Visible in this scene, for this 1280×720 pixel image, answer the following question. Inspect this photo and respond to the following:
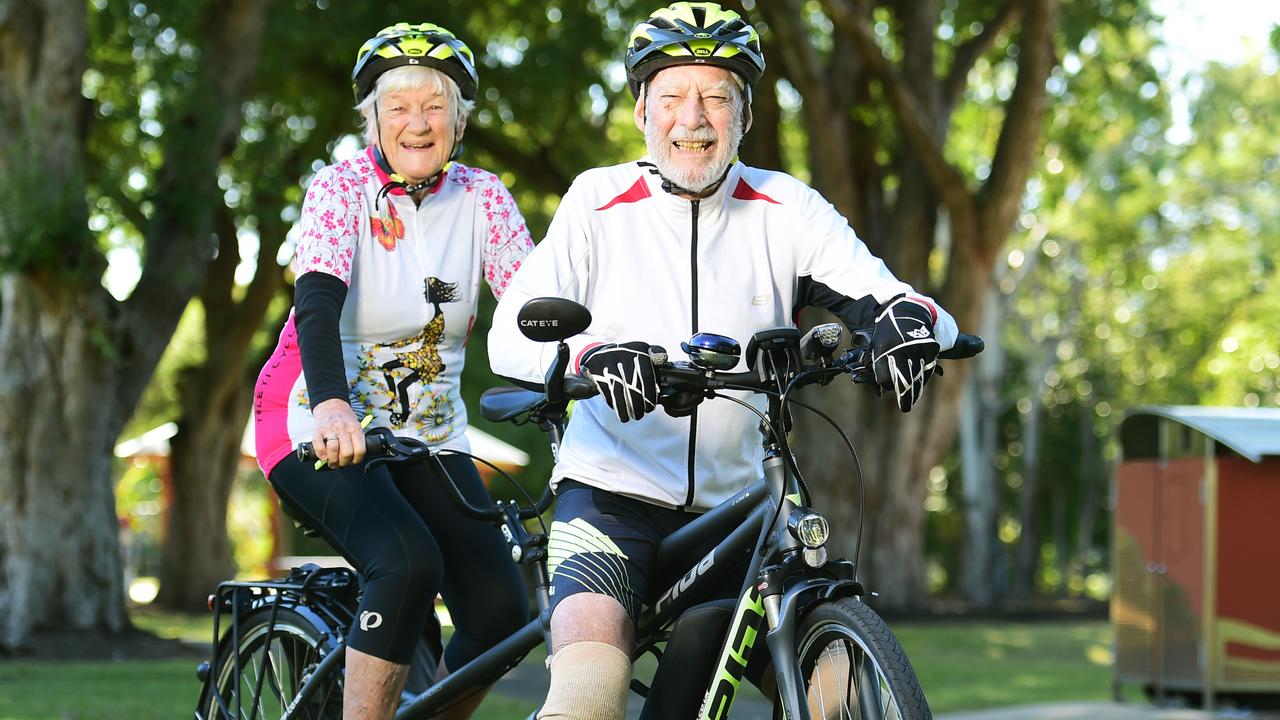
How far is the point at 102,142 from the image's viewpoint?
688 inches

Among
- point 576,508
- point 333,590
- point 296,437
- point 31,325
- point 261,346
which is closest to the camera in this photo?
point 576,508

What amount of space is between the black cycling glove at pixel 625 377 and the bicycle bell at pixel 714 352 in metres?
0.10

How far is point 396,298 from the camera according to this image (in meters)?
4.05

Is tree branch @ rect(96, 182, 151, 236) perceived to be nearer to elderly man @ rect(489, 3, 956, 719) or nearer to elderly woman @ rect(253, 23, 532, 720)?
elderly woman @ rect(253, 23, 532, 720)

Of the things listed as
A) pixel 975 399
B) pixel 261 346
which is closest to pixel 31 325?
pixel 261 346

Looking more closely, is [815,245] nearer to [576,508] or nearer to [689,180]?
[689,180]

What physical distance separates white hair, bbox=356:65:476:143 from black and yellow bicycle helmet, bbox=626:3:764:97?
0.71 metres

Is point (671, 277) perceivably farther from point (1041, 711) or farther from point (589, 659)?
point (1041, 711)

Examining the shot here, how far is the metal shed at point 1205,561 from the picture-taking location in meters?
10.4

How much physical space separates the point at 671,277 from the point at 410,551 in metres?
0.96

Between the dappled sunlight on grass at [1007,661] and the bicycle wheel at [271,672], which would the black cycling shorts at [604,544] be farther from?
the dappled sunlight on grass at [1007,661]

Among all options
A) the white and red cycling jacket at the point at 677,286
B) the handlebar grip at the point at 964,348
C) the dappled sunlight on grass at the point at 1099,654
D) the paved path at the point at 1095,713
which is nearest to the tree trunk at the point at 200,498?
the dappled sunlight on grass at the point at 1099,654

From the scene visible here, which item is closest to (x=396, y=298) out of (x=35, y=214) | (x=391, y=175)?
(x=391, y=175)

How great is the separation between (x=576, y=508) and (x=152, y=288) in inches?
453
